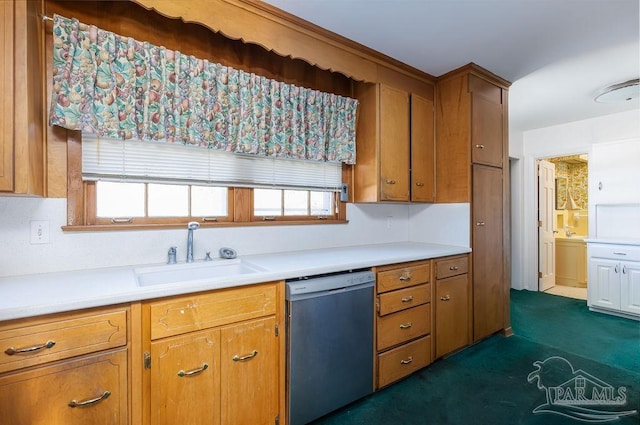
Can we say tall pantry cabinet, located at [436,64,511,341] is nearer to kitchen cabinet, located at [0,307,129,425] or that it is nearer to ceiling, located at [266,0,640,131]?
ceiling, located at [266,0,640,131]

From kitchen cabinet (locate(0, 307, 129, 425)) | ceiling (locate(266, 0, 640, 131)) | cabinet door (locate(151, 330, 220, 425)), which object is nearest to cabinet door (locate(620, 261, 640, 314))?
ceiling (locate(266, 0, 640, 131))

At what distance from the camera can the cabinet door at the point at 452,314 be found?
2488 millimetres

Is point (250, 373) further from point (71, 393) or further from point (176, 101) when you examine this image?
point (176, 101)

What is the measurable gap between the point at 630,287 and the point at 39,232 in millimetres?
5352

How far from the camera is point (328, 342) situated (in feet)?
5.92

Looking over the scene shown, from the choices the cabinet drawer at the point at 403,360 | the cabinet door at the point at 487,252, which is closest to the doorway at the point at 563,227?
the cabinet door at the point at 487,252

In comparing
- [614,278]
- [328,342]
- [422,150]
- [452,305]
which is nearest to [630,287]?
[614,278]

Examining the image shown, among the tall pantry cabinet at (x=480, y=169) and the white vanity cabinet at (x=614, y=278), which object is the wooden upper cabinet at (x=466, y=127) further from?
the white vanity cabinet at (x=614, y=278)

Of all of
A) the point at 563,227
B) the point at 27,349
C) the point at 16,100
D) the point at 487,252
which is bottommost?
the point at 27,349

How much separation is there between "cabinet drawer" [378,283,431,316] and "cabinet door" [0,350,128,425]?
1.50 metres

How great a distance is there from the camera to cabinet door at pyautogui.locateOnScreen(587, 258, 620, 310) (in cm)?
355

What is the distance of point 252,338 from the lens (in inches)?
62.4

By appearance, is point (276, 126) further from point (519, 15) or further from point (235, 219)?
point (519, 15)

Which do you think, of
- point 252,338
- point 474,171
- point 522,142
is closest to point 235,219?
point 252,338
